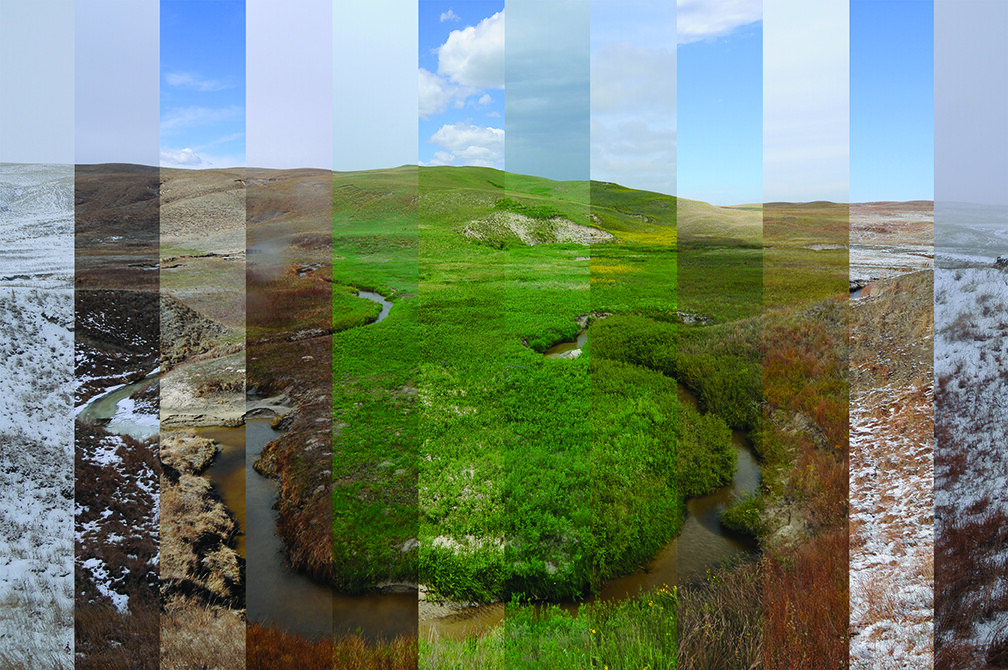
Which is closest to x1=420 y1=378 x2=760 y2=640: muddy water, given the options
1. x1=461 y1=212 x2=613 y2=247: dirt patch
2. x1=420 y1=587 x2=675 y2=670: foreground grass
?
x1=420 y1=587 x2=675 y2=670: foreground grass

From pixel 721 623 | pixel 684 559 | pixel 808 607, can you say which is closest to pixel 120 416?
pixel 684 559

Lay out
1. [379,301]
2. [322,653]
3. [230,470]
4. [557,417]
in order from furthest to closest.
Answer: [379,301], [557,417], [230,470], [322,653]

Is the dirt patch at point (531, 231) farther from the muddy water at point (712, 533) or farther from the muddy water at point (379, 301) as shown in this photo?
the muddy water at point (712, 533)

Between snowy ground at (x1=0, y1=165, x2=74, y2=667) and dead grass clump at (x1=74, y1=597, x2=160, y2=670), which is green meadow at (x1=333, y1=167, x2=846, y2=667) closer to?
dead grass clump at (x1=74, y1=597, x2=160, y2=670)

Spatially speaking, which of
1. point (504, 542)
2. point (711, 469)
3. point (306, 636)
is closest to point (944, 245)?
point (711, 469)

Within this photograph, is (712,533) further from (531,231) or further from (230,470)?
(531,231)

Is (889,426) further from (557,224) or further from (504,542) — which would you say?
(557,224)
